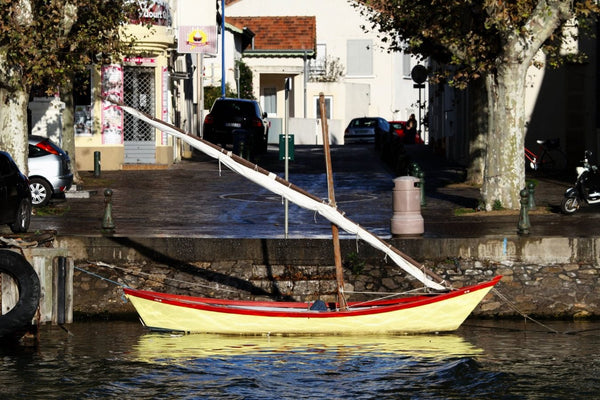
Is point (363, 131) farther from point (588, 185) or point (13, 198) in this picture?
point (13, 198)

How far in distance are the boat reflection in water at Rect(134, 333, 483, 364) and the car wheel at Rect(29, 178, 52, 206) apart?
9660 millimetres

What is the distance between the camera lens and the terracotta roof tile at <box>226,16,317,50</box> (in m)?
70.3

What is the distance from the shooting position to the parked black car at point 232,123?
44.4m

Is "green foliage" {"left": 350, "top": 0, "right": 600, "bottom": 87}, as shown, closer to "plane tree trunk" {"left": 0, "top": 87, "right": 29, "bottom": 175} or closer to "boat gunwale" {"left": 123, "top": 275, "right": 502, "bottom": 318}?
"boat gunwale" {"left": 123, "top": 275, "right": 502, "bottom": 318}

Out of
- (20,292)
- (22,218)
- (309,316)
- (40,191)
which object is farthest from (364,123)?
(20,292)

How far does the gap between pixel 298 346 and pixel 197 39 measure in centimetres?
2318

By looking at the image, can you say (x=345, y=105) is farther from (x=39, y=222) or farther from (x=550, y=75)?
(x=39, y=222)

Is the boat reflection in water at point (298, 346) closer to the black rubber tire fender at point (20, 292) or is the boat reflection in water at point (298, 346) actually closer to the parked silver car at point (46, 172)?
the black rubber tire fender at point (20, 292)

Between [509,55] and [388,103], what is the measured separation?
2004 inches

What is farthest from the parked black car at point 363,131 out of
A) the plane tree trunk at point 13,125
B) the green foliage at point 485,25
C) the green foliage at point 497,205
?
the plane tree trunk at point 13,125

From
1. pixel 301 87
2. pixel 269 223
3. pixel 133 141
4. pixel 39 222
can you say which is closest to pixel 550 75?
pixel 133 141

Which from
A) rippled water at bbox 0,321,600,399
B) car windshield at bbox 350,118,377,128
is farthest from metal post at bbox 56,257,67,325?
car windshield at bbox 350,118,377,128

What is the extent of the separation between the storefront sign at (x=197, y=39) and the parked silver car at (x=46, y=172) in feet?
37.7

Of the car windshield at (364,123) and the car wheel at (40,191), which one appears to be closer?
the car wheel at (40,191)
